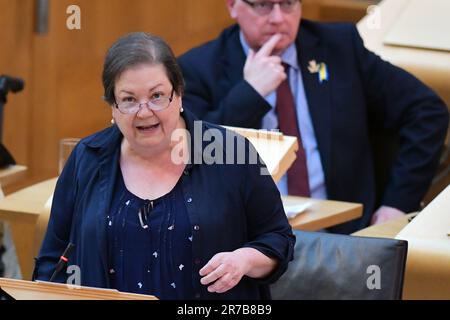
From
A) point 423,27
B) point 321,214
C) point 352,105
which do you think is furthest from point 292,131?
point 423,27

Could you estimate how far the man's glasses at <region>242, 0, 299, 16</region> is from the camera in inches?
159

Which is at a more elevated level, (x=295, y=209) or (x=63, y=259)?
(x=63, y=259)

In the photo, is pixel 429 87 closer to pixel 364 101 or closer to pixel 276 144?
pixel 364 101

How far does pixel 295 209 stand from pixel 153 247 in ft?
3.33

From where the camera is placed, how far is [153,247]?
265cm

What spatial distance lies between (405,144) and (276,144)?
92 cm

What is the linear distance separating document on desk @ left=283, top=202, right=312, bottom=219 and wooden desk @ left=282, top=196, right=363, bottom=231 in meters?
0.01

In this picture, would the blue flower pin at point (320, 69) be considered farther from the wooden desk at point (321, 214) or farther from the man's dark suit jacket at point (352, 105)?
the wooden desk at point (321, 214)

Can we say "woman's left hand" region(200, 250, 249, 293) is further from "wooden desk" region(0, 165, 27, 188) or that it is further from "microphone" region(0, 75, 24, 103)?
"microphone" region(0, 75, 24, 103)

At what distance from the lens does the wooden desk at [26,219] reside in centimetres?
342

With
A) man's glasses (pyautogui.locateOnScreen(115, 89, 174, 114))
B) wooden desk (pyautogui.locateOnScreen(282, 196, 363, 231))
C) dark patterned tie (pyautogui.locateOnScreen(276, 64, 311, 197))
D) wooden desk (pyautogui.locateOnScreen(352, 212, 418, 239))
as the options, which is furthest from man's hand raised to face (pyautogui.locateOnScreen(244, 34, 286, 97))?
man's glasses (pyautogui.locateOnScreen(115, 89, 174, 114))

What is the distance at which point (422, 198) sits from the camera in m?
4.32

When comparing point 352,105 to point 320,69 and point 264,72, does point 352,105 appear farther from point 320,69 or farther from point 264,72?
point 264,72
